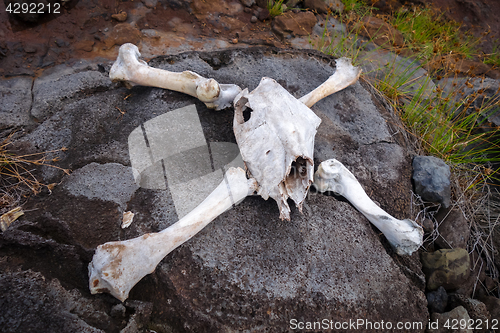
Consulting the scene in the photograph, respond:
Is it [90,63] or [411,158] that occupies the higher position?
[90,63]

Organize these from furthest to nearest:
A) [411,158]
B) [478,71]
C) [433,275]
Result: [478,71]
[411,158]
[433,275]

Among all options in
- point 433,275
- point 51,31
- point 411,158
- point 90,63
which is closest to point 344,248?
point 433,275

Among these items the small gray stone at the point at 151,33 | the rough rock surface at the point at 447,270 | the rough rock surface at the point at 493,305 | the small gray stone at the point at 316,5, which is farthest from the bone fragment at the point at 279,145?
the small gray stone at the point at 316,5

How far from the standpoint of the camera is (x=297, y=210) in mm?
2154

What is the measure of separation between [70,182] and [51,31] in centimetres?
220

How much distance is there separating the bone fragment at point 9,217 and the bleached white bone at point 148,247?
23.4 inches

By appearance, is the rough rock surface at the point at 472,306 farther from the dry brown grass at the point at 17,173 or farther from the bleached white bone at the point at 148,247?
the dry brown grass at the point at 17,173

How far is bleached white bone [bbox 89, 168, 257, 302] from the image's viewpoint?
5.30 ft

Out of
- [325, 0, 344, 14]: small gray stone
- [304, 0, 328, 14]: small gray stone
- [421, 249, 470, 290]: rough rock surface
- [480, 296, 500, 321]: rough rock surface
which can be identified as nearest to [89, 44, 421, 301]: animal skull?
[421, 249, 470, 290]: rough rock surface

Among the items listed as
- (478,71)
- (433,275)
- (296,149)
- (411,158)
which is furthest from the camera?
(478,71)

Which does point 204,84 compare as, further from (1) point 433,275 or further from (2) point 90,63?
(1) point 433,275

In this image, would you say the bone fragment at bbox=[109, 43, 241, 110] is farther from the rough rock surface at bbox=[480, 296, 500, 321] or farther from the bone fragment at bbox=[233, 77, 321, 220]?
the rough rock surface at bbox=[480, 296, 500, 321]

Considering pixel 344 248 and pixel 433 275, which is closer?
pixel 344 248
